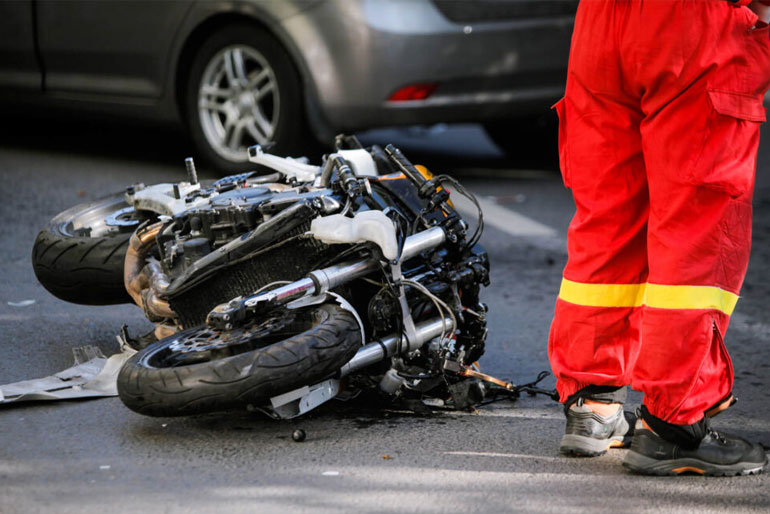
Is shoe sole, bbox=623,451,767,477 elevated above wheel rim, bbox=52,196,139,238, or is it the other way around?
wheel rim, bbox=52,196,139,238

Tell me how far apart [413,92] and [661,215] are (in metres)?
3.71

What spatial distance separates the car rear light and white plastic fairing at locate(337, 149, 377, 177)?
2.54 meters

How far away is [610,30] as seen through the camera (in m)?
3.14

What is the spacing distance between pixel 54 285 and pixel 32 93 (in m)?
3.74

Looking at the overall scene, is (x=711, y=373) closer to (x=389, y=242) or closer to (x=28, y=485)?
(x=389, y=242)

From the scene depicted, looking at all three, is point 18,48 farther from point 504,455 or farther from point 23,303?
point 504,455

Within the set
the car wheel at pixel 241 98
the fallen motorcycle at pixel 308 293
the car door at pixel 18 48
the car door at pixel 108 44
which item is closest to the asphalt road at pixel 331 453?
the fallen motorcycle at pixel 308 293

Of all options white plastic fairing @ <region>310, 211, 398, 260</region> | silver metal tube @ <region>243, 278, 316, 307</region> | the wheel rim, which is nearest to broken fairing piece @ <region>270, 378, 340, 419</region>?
silver metal tube @ <region>243, 278, 316, 307</region>

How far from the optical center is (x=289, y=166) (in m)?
4.31

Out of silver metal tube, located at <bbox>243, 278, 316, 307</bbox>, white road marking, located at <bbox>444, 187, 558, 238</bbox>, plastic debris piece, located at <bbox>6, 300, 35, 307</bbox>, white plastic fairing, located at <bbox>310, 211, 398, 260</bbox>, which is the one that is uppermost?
white plastic fairing, located at <bbox>310, 211, 398, 260</bbox>

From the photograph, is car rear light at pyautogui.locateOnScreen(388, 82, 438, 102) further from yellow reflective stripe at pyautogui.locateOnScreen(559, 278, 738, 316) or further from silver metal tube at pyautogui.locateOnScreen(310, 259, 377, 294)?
yellow reflective stripe at pyautogui.locateOnScreen(559, 278, 738, 316)

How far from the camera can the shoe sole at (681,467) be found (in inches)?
126

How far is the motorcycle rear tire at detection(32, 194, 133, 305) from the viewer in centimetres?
431

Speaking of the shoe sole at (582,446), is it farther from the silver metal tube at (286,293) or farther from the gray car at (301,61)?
the gray car at (301,61)
